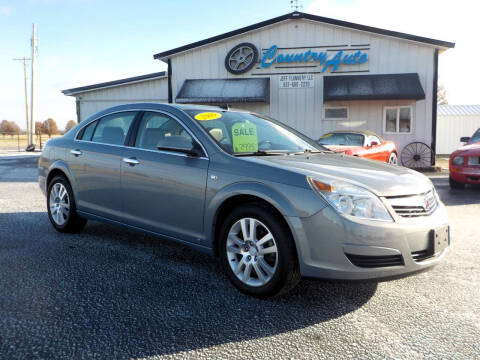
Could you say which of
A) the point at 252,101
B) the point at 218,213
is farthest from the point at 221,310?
the point at 252,101

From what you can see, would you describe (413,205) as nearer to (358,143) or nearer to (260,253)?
(260,253)

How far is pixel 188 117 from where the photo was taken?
3941mm

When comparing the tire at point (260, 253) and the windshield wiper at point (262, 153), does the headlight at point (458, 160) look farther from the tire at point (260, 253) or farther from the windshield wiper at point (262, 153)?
the tire at point (260, 253)

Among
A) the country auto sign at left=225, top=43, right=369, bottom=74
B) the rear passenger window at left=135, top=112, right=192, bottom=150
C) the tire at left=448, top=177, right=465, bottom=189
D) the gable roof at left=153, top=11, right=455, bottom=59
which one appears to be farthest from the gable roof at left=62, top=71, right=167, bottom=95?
the rear passenger window at left=135, top=112, right=192, bottom=150

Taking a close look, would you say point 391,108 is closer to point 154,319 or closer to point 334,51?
point 334,51

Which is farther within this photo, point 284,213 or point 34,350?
point 284,213

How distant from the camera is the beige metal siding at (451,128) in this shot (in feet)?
86.4

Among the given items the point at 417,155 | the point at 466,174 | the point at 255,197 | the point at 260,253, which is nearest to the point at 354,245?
the point at 260,253

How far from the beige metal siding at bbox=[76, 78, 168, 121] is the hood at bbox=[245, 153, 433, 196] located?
17942 millimetres

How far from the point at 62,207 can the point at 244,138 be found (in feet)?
8.69

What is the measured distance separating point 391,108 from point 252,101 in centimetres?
550

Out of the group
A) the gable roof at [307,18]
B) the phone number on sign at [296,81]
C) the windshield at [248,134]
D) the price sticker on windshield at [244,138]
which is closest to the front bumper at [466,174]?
the windshield at [248,134]

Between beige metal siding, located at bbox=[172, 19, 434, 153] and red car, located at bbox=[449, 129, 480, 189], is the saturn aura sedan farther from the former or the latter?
beige metal siding, located at bbox=[172, 19, 434, 153]

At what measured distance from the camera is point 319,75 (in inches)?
Answer: 680
